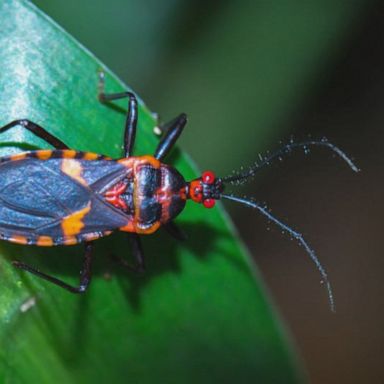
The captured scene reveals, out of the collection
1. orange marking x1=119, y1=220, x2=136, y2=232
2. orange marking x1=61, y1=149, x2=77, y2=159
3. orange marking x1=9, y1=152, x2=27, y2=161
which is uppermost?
orange marking x1=61, y1=149, x2=77, y2=159

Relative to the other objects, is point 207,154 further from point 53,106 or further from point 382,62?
point 53,106

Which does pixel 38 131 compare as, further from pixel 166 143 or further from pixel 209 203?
pixel 209 203

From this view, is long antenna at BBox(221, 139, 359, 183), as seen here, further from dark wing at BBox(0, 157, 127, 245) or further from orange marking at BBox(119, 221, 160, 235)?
dark wing at BBox(0, 157, 127, 245)

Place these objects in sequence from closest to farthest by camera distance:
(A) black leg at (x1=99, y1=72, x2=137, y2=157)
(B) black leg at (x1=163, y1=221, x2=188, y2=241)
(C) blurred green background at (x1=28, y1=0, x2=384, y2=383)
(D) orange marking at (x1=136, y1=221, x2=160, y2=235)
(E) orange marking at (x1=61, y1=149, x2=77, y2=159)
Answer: (E) orange marking at (x1=61, y1=149, x2=77, y2=159) → (A) black leg at (x1=99, y1=72, x2=137, y2=157) → (D) orange marking at (x1=136, y1=221, x2=160, y2=235) → (B) black leg at (x1=163, y1=221, x2=188, y2=241) → (C) blurred green background at (x1=28, y1=0, x2=384, y2=383)

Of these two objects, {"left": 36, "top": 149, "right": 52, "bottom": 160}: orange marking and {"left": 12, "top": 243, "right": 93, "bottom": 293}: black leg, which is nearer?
{"left": 12, "top": 243, "right": 93, "bottom": 293}: black leg

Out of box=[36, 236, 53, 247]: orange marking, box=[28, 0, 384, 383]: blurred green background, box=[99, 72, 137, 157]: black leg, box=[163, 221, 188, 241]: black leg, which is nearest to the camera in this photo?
box=[36, 236, 53, 247]: orange marking

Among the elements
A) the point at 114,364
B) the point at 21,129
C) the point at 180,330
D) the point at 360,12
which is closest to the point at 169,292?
the point at 180,330

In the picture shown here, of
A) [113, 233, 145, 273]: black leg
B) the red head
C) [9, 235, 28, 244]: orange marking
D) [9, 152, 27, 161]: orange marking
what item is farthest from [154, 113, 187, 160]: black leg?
[9, 235, 28, 244]: orange marking

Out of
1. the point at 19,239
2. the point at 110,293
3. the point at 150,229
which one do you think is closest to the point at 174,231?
the point at 150,229
